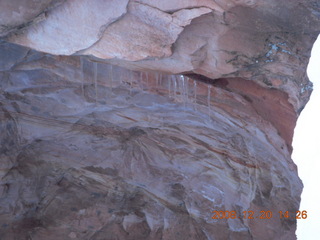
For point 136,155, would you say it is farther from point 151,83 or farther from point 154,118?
point 151,83

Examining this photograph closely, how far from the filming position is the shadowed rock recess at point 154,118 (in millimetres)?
3166

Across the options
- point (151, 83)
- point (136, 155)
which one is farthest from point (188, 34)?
point (136, 155)

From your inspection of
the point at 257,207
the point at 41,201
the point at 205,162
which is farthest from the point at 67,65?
the point at 257,207

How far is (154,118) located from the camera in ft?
13.0

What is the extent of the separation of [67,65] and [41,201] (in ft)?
4.74

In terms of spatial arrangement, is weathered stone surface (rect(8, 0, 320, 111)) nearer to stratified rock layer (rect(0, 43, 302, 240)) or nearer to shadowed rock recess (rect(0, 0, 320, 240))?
shadowed rock recess (rect(0, 0, 320, 240))

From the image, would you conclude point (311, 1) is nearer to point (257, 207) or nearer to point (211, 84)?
point (211, 84)

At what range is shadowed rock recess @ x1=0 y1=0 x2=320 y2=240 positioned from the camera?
3.17 meters
